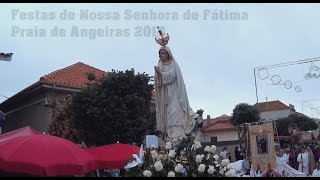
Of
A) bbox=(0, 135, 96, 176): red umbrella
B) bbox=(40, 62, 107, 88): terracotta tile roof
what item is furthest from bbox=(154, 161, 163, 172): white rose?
bbox=(40, 62, 107, 88): terracotta tile roof

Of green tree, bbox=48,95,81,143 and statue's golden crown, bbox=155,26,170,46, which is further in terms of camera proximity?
green tree, bbox=48,95,81,143

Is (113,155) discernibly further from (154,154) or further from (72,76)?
(72,76)

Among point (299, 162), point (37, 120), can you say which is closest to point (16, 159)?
point (299, 162)

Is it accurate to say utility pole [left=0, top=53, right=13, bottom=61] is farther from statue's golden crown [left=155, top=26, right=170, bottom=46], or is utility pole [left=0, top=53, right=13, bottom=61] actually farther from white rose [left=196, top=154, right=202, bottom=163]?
white rose [left=196, top=154, right=202, bottom=163]

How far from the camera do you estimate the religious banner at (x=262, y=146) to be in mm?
12578

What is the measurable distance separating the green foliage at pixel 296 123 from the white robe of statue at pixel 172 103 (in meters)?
49.1

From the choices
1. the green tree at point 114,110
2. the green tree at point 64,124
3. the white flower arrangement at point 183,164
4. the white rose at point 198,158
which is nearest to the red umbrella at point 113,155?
the white flower arrangement at point 183,164

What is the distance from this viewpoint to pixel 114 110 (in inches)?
857

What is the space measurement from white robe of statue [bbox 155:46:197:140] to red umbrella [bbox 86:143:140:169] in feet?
12.4

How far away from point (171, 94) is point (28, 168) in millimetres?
2478

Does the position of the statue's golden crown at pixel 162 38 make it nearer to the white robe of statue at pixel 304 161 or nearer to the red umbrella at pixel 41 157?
the red umbrella at pixel 41 157

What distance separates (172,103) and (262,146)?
5.83 m

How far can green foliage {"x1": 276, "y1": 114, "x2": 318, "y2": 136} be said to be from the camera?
55.3 metres

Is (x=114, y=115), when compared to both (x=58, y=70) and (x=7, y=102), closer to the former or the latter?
(x=58, y=70)
